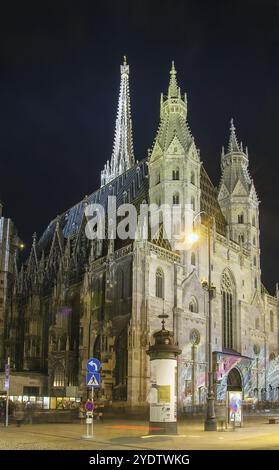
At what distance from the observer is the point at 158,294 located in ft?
180

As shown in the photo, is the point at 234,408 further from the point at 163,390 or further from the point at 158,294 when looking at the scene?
the point at 158,294

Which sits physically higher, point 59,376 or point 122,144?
point 122,144

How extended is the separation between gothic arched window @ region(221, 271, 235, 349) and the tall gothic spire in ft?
126

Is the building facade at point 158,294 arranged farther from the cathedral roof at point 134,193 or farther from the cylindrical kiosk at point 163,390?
the cylindrical kiosk at point 163,390

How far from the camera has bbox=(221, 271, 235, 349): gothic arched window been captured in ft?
209

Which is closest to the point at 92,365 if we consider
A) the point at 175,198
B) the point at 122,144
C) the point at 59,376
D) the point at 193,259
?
the point at 193,259

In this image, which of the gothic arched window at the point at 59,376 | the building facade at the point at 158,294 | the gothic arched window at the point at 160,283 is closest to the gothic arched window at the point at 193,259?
the building facade at the point at 158,294

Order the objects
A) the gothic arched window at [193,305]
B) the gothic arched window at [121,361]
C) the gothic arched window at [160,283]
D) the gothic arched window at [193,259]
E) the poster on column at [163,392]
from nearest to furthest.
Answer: the poster on column at [163,392] → the gothic arched window at [121,361] → the gothic arched window at [160,283] → the gothic arched window at [193,305] → the gothic arched window at [193,259]

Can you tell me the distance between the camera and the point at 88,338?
59.2m

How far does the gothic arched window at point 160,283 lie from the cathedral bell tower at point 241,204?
16379 mm

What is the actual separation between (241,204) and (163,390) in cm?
4741

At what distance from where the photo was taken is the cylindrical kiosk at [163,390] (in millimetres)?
25095
